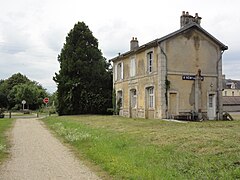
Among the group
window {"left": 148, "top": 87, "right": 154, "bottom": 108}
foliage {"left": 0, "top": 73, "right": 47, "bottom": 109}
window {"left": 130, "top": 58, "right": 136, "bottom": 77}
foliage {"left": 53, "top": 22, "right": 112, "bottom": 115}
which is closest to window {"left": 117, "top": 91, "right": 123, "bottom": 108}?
foliage {"left": 53, "top": 22, "right": 112, "bottom": 115}

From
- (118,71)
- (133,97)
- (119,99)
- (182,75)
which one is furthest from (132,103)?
(182,75)

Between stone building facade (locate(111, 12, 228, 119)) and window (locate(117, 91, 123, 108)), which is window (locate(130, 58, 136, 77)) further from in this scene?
window (locate(117, 91, 123, 108))

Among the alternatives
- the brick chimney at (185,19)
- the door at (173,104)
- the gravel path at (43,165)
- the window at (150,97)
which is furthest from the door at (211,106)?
the gravel path at (43,165)

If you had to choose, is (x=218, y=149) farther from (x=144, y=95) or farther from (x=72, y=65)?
(x=72, y=65)

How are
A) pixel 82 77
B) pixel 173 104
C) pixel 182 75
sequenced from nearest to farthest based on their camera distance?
1. pixel 173 104
2. pixel 182 75
3. pixel 82 77

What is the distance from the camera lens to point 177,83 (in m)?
24.2

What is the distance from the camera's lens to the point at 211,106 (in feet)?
85.1

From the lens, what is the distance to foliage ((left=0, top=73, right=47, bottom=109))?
61.9m

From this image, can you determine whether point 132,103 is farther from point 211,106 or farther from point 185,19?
point 185,19

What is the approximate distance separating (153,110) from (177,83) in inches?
109

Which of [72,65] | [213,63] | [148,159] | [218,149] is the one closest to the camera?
[148,159]

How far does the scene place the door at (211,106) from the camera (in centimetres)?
2569

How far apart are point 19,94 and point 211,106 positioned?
44674mm

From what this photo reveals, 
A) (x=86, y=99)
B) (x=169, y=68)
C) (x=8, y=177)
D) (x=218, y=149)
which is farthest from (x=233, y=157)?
(x=86, y=99)
